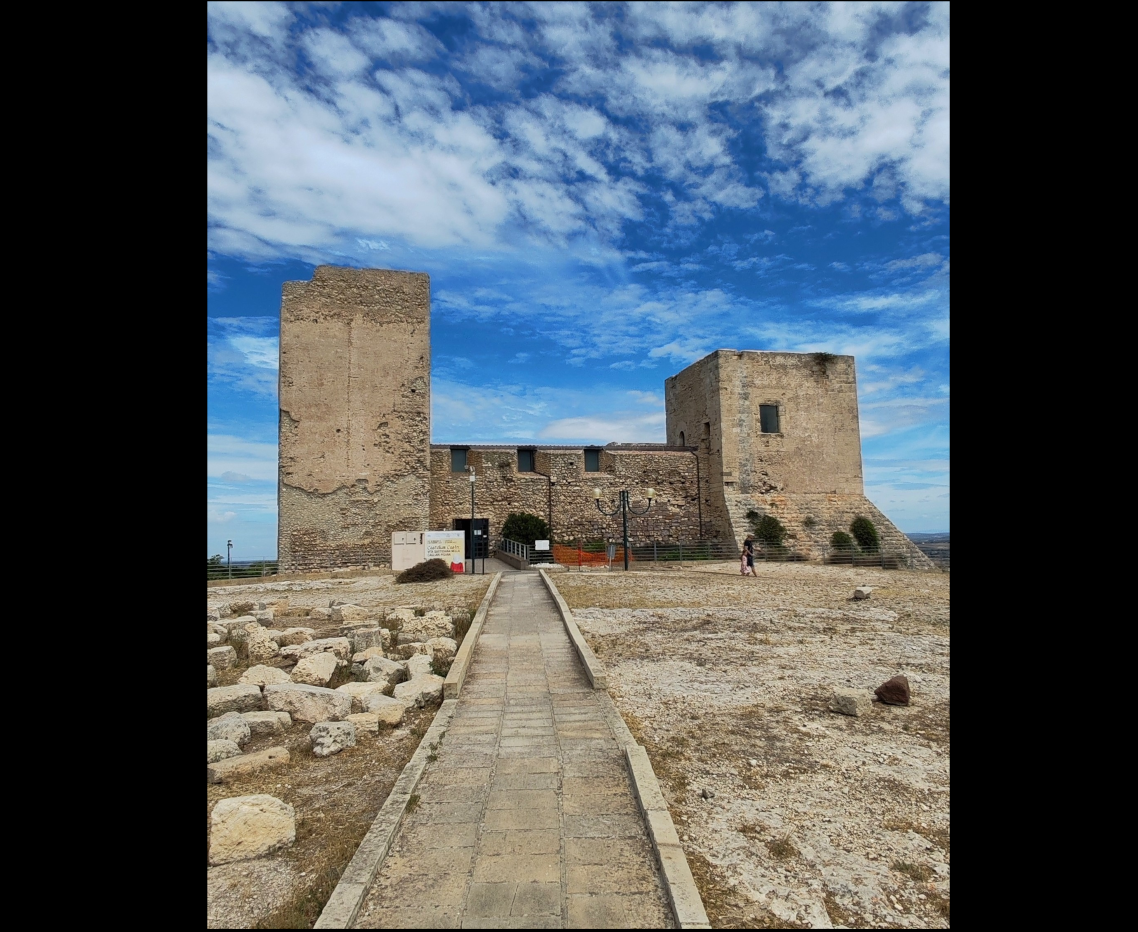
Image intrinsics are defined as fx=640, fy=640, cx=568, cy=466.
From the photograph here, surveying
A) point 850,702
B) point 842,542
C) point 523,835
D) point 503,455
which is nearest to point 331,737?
point 523,835

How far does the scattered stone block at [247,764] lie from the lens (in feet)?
13.2

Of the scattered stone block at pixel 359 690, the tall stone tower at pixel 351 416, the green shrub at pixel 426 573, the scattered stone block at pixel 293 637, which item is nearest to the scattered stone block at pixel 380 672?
the scattered stone block at pixel 359 690

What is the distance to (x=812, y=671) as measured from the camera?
6.55m

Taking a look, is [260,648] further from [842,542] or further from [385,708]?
[842,542]

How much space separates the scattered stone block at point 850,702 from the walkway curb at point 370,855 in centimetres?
329

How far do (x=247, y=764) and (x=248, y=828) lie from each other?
1.17 m

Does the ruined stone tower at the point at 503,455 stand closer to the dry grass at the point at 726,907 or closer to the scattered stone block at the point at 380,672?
the scattered stone block at the point at 380,672

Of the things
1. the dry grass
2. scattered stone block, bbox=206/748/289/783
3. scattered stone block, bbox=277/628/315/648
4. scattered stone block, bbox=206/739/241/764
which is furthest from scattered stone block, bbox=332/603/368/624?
the dry grass
